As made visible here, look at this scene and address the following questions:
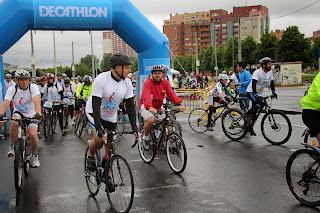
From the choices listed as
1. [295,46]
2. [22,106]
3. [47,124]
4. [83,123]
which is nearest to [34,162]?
[22,106]

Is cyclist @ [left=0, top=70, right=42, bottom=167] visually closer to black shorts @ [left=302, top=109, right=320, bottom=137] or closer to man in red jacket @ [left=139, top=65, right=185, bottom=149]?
man in red jacket @ [left=139, top=65, right=185, bottom=149]

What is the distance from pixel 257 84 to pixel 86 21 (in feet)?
19.5

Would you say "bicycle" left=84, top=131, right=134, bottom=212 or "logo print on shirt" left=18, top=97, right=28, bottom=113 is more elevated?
"logo print on shirt" left=18, top=97, right=28, bottom=113

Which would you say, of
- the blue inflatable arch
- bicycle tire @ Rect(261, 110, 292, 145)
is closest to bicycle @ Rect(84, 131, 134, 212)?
bicycle tire @ Rect(261, 110, 292, 145)

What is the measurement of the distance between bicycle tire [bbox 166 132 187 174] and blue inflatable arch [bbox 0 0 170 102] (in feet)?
20.2

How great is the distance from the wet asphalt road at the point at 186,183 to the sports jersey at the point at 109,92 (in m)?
1.34

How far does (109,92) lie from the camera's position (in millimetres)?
4832

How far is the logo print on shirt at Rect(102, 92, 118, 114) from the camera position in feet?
16.1

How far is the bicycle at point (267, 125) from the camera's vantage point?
8.35m

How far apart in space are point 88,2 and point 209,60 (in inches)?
3360

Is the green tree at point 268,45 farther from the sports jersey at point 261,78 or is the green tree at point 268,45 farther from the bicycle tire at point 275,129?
the bicycle tire at point 275,129

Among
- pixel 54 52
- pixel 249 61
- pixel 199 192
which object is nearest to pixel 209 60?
pixel 249 61

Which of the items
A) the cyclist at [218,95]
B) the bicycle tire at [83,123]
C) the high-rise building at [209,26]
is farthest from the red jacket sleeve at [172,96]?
the high-rise building at [209,26]

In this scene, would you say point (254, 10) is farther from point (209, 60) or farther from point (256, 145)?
point (256, 145)
